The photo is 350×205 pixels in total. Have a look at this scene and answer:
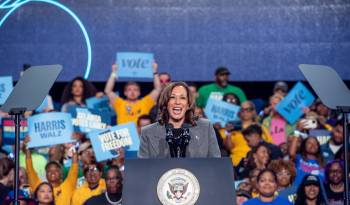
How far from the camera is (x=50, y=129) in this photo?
27.1 ft

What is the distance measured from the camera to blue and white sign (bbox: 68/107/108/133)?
342 inches

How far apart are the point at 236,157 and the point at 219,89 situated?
1152mm

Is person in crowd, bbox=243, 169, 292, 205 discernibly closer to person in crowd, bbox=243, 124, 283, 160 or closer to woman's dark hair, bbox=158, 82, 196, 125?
person in crowd, bbox=243, 124, 283, 160

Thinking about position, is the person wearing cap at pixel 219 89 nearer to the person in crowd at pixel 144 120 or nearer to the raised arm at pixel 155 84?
the raised arm at pixel 155 84

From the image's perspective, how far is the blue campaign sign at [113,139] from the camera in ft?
26.8

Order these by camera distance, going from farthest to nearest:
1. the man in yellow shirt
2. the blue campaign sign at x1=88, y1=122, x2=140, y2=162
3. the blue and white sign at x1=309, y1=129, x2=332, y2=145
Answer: the blue and white sign at x1=309, y1=129, x2=332, y2=145 → the blue campaign sign at x1=88, y1=122, x2=140, y2=162 → the man in yellow shirt

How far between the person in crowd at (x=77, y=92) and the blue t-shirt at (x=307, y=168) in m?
2.35

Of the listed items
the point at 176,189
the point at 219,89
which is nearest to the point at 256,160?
the point at 219,89

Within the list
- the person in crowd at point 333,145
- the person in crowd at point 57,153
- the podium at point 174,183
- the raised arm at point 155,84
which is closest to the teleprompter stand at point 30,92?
the podium at point 174,183

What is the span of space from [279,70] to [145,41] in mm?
1596

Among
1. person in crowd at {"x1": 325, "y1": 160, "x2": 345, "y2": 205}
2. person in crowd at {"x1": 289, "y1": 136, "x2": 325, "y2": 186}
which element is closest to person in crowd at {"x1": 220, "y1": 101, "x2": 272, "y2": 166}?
person in crowd at {"x1": 289, "y1": 136, "x2": 325, "y2": 186}

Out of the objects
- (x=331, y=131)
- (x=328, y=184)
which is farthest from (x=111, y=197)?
(x=331, y=131)

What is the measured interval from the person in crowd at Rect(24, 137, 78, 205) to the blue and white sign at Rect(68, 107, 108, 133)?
0.75 metres

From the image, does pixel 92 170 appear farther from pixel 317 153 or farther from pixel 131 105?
pixel 317 153
